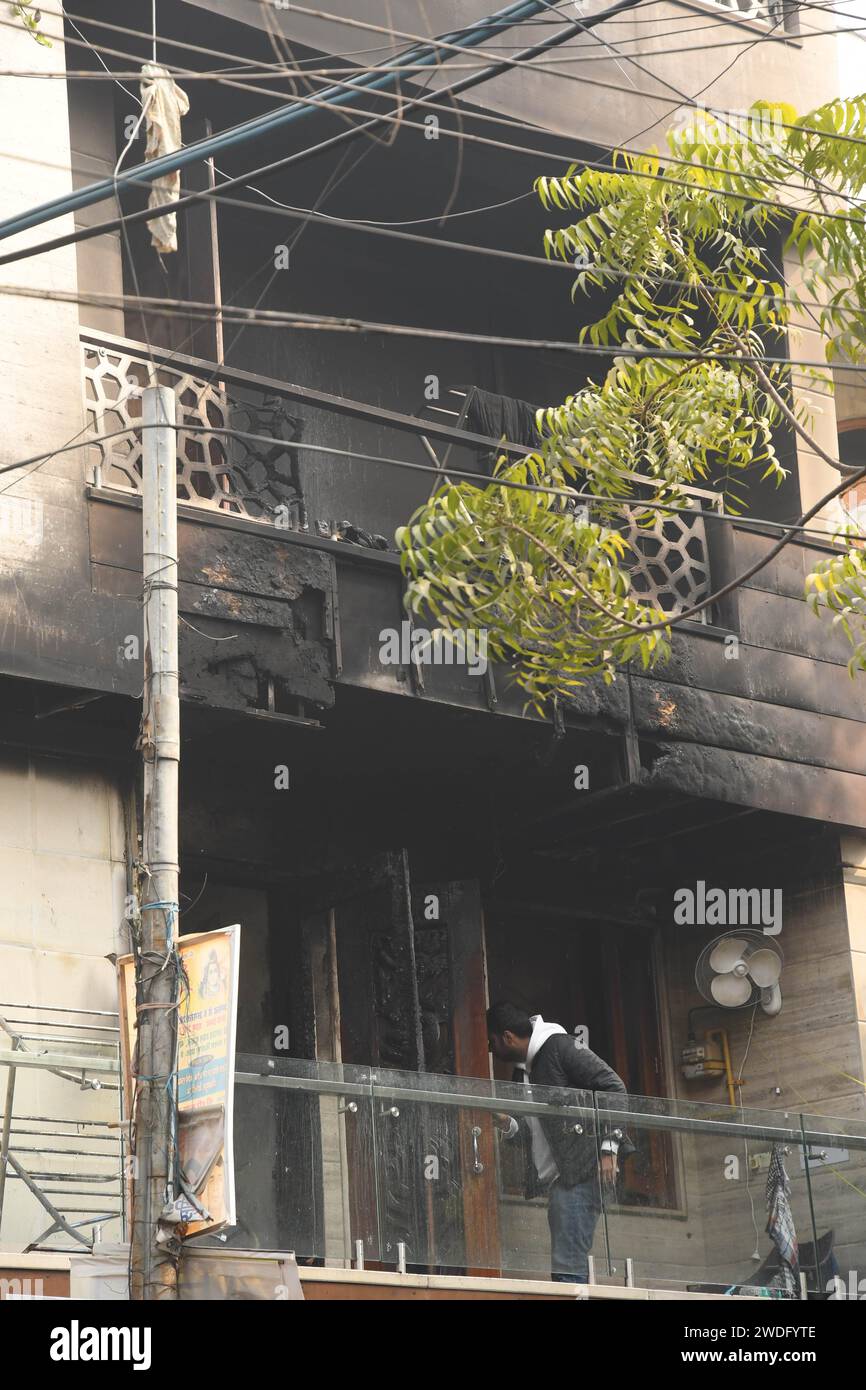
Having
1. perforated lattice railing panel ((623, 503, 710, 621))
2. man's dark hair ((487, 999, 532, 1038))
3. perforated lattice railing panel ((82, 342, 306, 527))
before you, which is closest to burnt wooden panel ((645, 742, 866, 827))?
perforated lattice railing panel ((623, 503, 710, 621))

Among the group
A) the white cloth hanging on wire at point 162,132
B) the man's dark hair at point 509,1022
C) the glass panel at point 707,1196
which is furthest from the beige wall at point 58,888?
the white cloth hanging on wire at point 162,132

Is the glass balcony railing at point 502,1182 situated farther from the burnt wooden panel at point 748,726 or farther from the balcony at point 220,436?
the balcony at point 220,436

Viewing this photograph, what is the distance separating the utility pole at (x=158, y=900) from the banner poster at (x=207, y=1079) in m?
0.08

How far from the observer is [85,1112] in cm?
1038

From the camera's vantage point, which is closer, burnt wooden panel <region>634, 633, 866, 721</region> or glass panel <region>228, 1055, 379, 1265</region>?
glass panel <region>228, 1055, 379, 1265</region>

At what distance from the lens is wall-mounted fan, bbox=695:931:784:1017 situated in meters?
15.8

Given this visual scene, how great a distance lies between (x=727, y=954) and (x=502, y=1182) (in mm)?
5402

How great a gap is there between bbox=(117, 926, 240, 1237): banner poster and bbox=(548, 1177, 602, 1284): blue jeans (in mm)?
3563

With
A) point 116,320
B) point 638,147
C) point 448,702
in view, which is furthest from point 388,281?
point 448,702

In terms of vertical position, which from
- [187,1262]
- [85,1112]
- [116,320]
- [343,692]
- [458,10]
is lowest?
[187,1262]

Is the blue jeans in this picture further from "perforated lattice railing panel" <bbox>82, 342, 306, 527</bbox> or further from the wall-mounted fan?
the wall-mounted fan

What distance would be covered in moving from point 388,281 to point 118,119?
117 inches

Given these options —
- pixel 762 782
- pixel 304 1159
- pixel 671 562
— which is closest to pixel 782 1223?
pixel 304 1159

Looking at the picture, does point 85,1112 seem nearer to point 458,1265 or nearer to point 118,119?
point 458,1265
